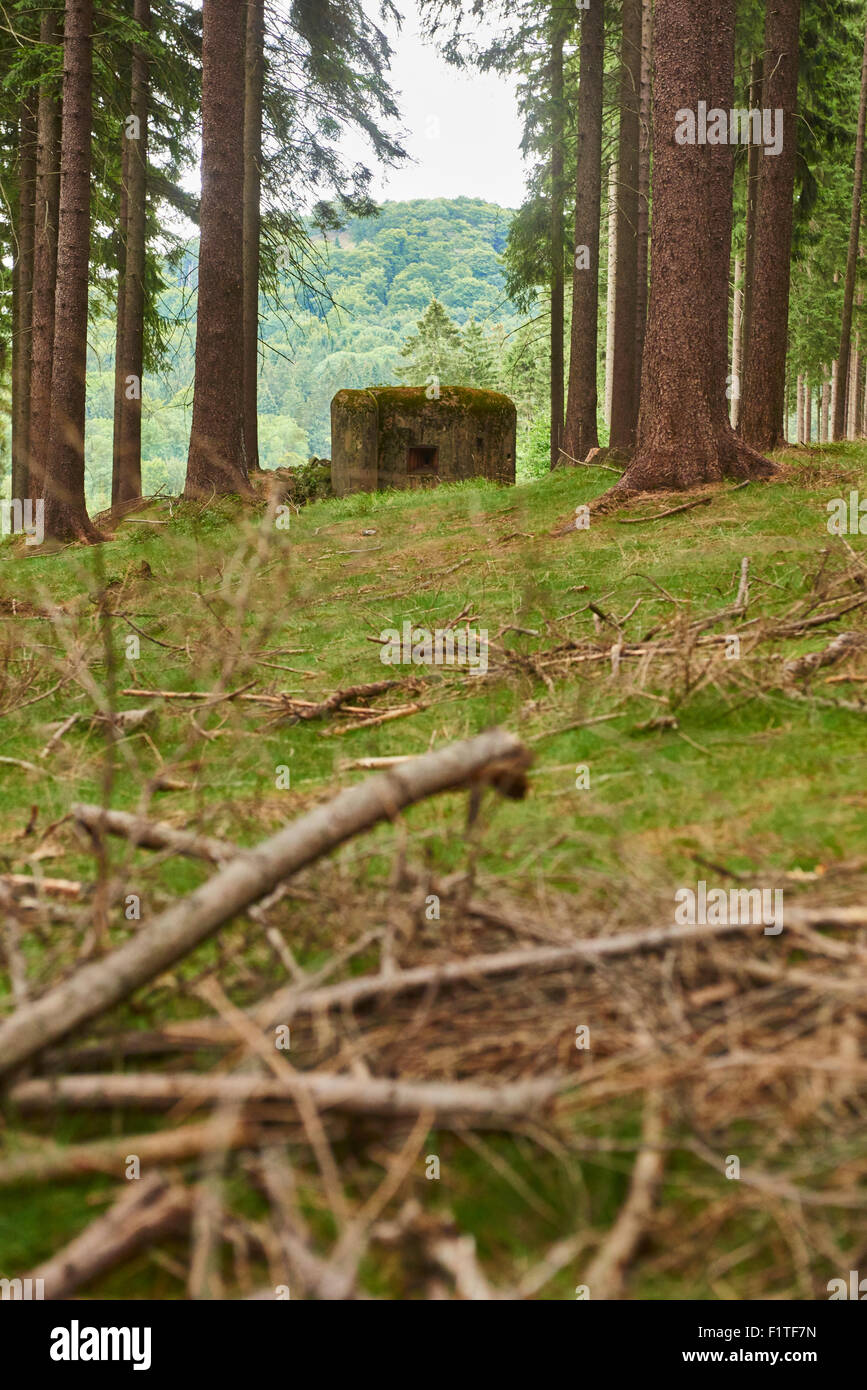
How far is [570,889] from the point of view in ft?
10.6

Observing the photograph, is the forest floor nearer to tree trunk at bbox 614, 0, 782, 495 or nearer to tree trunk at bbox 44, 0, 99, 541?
tree trunk at bbox 614, 0, 782, 495

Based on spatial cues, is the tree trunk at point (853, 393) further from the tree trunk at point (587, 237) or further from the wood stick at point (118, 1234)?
the wood stick at point (118, 1234)

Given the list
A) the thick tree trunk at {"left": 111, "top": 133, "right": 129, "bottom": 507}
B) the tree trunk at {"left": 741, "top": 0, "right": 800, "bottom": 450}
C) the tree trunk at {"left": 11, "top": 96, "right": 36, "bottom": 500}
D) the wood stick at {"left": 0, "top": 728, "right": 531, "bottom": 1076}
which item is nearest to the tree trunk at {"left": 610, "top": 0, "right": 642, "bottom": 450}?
the tree trunk at {"left": 741, "top": 0, "right": 800, "bottom": 450}

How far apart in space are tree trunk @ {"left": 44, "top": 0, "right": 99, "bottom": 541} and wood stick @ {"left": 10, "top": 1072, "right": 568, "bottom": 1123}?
12.2m

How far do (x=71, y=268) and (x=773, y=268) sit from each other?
32.1 ft

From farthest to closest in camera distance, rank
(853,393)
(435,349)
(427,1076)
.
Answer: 1. (435,349)
2. (853,393)
3. (427,1076)

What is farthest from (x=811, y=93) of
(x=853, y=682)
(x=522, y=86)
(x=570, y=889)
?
(x=570, y=889)

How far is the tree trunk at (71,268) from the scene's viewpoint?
13352mm

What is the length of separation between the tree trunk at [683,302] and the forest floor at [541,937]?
368cm

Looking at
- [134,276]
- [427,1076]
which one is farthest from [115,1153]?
[134,276]

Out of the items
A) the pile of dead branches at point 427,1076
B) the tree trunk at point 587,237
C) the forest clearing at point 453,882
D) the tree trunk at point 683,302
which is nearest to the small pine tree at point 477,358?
the tree trunk at point 587,237

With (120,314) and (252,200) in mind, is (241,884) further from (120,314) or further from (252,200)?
(120,314)

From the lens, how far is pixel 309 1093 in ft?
6.70
